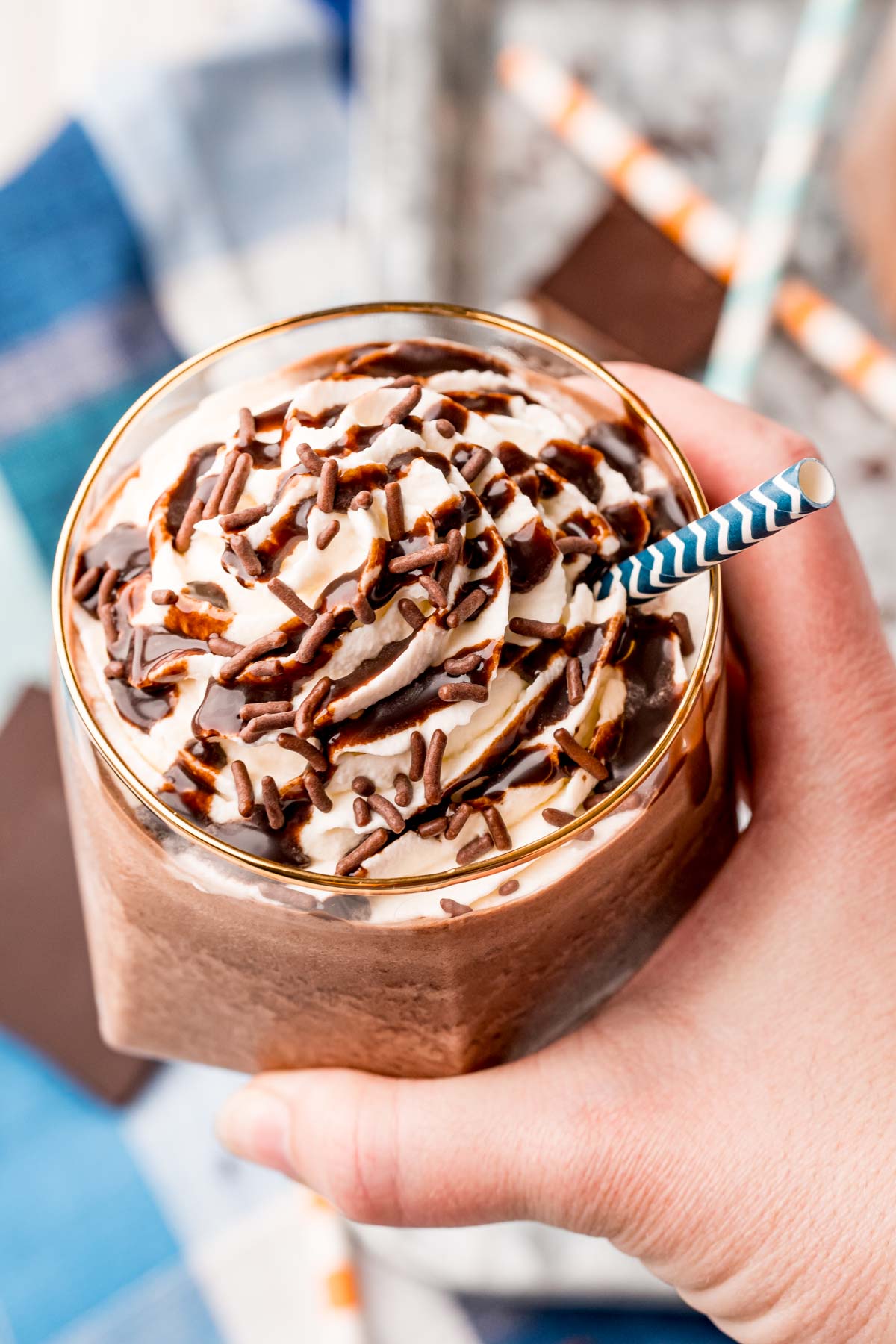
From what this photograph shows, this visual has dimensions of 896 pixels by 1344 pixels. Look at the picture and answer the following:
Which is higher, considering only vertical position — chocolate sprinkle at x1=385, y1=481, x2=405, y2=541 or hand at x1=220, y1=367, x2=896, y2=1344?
chocolate sprinkle at x1=385, y1=481, x2=405, y2=541

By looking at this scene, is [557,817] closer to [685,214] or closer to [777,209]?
[777,209]

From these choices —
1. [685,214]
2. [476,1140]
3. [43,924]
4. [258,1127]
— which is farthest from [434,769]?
[685,214]

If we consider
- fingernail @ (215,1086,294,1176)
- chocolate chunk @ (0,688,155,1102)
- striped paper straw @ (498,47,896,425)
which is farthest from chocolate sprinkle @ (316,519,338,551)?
striped paper straw @ (498,47,896,425)

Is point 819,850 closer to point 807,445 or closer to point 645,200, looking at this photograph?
point 807,445

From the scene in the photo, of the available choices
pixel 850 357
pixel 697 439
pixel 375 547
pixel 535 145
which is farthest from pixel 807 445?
pixel 535 145

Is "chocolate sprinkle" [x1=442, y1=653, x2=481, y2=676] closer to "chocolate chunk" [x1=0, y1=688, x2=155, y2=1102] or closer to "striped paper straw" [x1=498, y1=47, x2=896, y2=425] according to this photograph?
"chocolate chunk" [x1=0, y1=688, x2=155, y2=1102]

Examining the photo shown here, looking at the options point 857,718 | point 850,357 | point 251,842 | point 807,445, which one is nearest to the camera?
point 251,842
